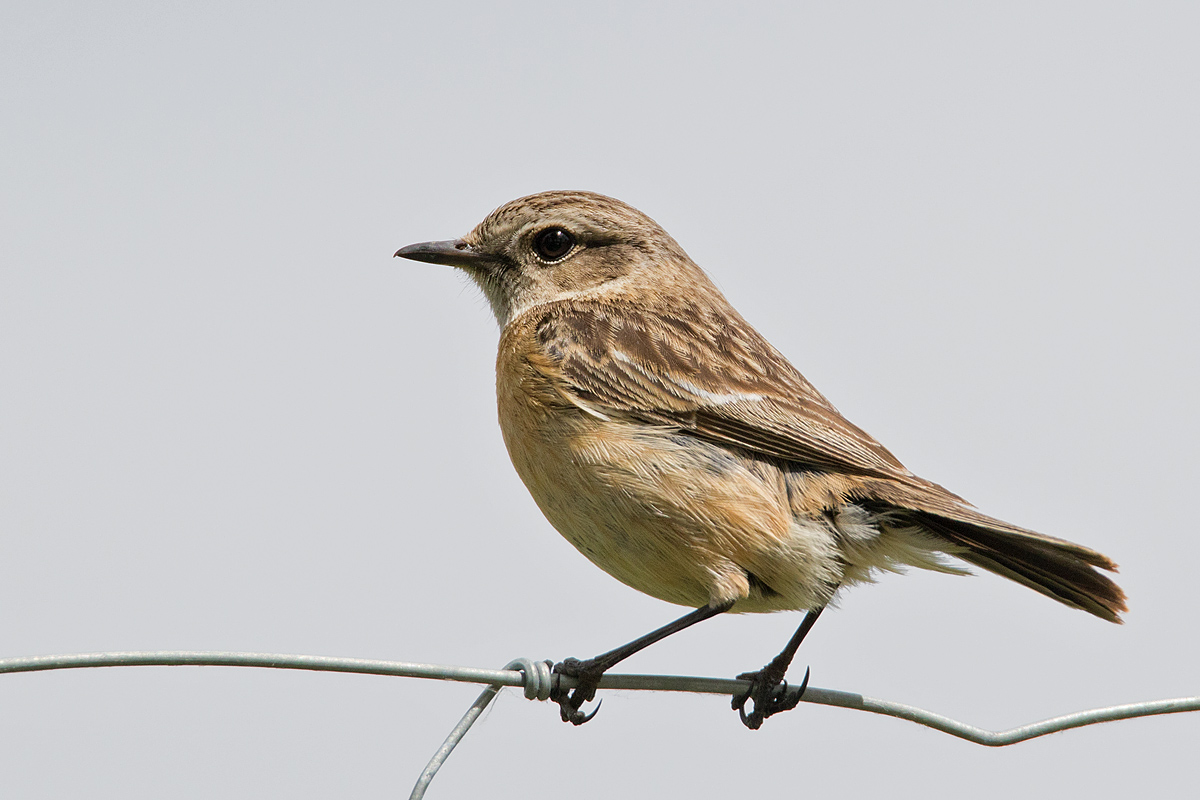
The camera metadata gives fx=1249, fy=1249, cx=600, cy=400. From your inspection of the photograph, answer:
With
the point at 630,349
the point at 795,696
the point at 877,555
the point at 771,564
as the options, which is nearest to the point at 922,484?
the point at 877,555

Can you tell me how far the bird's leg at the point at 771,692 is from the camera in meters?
6.01

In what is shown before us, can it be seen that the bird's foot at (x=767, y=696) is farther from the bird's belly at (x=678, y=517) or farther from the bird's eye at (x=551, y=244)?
the bird's eye at (x=551, y=244)

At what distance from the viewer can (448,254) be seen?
7410 mm

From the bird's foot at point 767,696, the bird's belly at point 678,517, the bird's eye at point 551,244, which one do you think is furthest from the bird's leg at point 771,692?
the bird's eye at point 551,244

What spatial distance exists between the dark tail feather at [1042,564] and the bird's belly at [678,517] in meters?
0.60

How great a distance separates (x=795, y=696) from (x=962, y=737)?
1741 mm

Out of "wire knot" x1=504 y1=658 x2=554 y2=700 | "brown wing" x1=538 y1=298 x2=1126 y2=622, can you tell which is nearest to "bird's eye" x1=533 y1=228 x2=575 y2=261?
"brown wing" x1=538 y1=298 x2=1126 y2=622

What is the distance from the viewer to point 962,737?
13.8ft

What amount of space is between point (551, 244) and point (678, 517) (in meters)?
2.48

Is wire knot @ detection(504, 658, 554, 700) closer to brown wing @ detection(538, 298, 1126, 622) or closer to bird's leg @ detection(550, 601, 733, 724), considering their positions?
bird's leg @ detection(550, 601, 733, 724)

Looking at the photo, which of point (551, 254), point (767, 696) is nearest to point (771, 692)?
point (767, 696)

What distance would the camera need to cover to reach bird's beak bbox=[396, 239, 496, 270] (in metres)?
7.40

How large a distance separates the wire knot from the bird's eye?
3.36 meters

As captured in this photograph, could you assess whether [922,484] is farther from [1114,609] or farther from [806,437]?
[1114,609]
